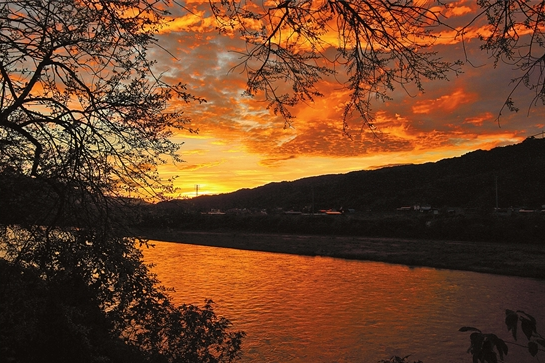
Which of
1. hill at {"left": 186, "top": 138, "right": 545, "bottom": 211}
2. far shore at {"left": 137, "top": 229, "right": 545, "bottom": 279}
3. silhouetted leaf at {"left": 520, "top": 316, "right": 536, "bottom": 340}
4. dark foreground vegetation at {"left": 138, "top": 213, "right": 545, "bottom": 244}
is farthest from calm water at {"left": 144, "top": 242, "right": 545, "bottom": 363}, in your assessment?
hill at {"left": 186, "top": 138, "right": 545, "bottom": 211}

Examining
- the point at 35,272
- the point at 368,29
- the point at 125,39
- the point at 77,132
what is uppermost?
the point at 125,39

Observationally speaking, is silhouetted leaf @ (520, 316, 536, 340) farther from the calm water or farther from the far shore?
the far shore

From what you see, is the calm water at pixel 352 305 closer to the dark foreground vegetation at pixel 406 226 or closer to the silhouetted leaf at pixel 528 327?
the dark foreground vegetation at pixel 406 226

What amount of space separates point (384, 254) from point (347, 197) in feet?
183

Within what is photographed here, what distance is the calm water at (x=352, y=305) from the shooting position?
1188cm

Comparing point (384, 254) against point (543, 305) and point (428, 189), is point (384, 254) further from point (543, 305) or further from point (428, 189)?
point (428, 189)

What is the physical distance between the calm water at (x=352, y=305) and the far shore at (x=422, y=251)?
1609 mm

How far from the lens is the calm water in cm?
1188

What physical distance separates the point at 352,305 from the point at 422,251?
55.0 feet

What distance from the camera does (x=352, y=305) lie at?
1681cm

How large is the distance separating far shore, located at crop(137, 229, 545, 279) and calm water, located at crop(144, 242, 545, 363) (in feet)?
5.28

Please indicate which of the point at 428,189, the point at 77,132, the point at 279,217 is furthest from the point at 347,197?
the point at 77,132

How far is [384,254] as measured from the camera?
31.1 metres

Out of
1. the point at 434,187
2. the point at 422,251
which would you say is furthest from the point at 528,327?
the point at 434,187
